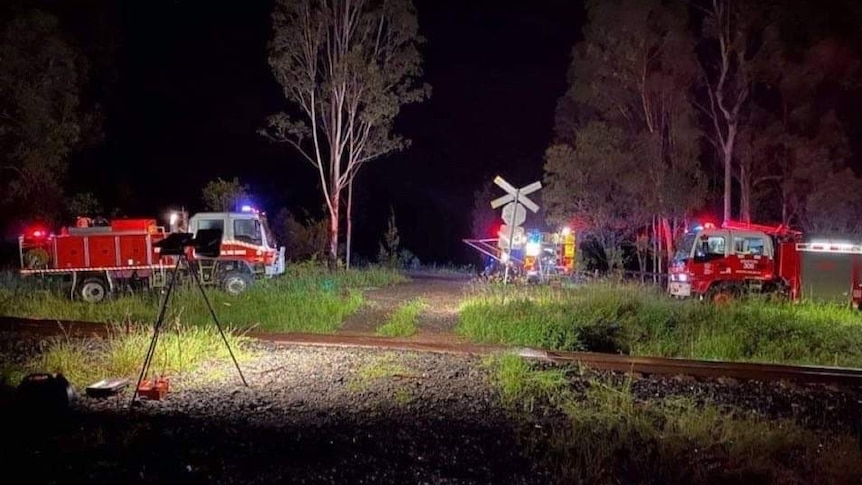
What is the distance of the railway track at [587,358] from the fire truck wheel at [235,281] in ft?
22.6

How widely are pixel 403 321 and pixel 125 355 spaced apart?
19.9 ft

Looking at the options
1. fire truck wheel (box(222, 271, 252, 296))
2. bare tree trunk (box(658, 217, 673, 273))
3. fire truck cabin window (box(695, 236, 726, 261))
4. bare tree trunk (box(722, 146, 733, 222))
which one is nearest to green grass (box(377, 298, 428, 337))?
fire truck wheel (box(222, 271, 252, 296))

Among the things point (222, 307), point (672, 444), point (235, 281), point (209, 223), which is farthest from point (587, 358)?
point (209, 223)

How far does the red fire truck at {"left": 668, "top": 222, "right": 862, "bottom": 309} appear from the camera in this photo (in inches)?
742

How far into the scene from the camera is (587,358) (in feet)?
38.8

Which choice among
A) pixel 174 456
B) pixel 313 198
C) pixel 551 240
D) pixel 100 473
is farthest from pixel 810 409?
pixel 313 198

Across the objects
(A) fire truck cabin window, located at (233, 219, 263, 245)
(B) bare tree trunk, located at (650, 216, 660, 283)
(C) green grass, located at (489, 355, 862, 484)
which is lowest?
(C) green grass, located at (489, 355, 862, 484)

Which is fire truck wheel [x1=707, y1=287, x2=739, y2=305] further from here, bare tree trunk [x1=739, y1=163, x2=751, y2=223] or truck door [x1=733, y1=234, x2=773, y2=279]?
bare tree trunk [x1=739, y1=163, x2=751, y2=223]

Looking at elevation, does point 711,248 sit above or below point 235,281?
above

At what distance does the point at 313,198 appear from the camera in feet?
182

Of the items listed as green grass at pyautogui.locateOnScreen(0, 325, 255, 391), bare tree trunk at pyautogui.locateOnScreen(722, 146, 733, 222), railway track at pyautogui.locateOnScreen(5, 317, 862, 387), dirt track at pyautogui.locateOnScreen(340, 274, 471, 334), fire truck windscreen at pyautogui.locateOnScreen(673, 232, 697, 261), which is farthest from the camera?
bare tree trunk at pyautogui.locateOnScreen(722, 146, 733, 222)

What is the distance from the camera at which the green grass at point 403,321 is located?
47.8 ft

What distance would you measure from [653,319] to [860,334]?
3.82 m

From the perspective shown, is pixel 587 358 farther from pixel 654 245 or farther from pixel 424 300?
pixel 654 245
